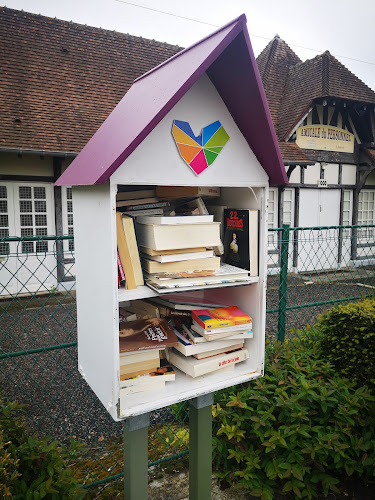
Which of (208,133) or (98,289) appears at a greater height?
(208,133)

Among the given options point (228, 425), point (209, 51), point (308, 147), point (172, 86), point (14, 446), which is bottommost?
point (228, 425)

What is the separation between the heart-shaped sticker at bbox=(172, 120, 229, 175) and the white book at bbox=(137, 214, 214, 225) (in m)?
0.20

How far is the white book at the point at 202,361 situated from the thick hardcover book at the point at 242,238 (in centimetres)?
42

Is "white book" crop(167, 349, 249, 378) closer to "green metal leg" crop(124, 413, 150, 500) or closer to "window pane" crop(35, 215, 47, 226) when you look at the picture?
"green metal leg" crop(124, 413, 150, 500)

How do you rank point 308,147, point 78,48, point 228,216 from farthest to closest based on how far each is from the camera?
point 308,147, point 78,48, point 228,216

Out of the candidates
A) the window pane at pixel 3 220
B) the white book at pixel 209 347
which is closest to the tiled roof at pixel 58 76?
the window pane at pixel 3 220

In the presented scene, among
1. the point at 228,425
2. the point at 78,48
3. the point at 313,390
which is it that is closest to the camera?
the point at 228,425

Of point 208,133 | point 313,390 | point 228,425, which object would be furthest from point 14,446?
point 313,390

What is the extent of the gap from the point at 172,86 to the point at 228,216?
0.76 m

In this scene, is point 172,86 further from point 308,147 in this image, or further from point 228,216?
point 308,147

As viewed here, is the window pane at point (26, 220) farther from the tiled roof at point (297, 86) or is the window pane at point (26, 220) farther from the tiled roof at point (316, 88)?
the tiled roof at point (316, 88)

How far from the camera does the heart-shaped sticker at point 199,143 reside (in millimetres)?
1577

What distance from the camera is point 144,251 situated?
1790mm

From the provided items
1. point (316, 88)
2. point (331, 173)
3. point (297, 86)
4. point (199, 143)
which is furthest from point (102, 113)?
point (199, 143)
